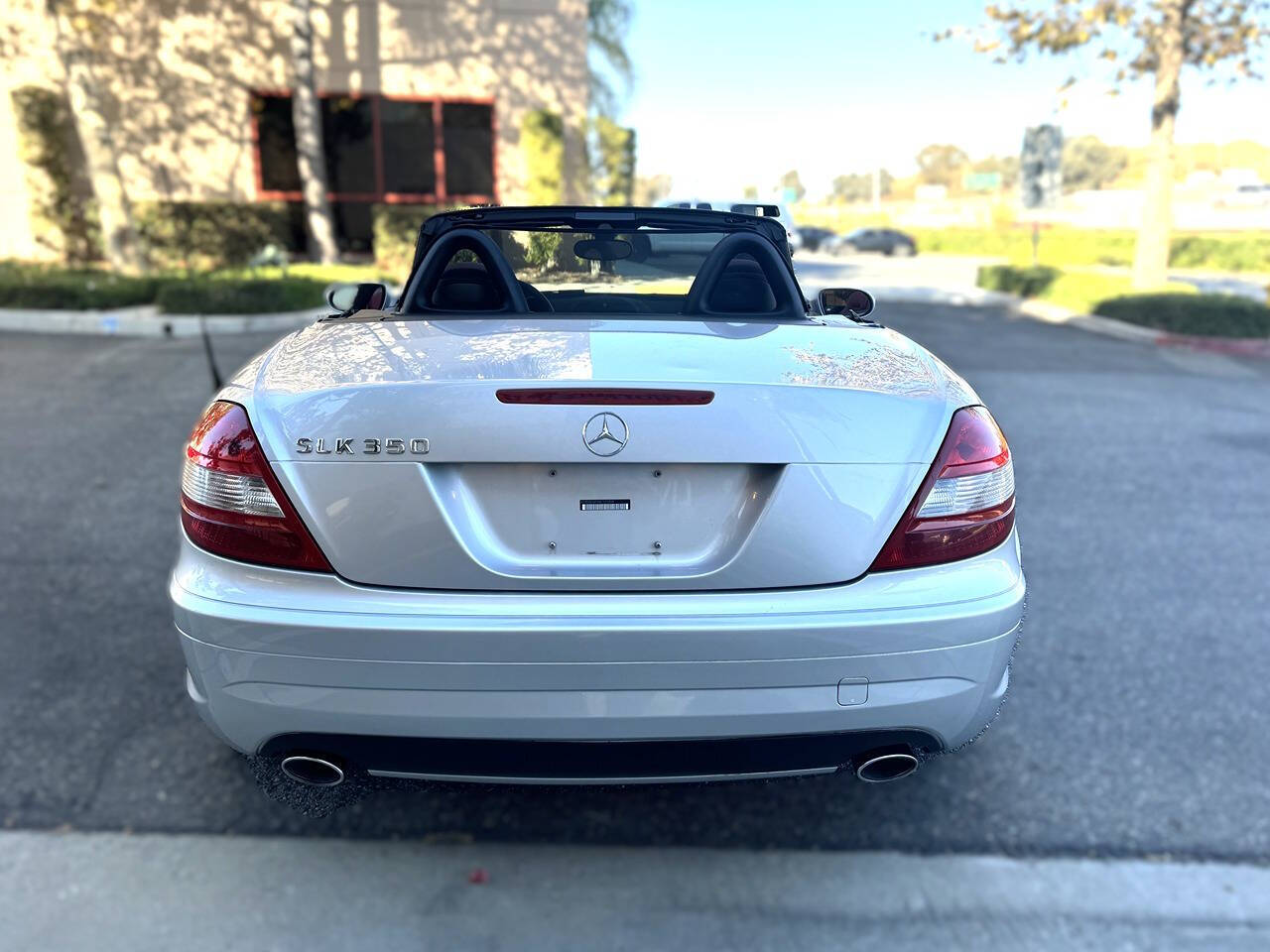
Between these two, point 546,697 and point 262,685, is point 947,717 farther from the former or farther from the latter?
point 262,685

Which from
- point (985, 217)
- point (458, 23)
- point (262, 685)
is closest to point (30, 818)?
point (262, 685)

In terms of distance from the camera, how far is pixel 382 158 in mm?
19734

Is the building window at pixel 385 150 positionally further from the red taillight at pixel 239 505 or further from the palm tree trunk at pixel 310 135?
the red taillight at pixel 239 505

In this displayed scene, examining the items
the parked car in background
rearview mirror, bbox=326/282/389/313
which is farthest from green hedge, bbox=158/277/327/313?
the parked car in background

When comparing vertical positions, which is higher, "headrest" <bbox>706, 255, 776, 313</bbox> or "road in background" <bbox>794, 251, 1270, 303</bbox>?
"headrest" <bbox>706, 255, 776, 313</bbox>

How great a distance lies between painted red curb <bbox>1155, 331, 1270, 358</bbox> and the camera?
1260 cm

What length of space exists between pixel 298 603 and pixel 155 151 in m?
19.3

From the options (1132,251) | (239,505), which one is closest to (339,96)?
(239,505)

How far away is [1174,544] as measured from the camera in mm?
5031

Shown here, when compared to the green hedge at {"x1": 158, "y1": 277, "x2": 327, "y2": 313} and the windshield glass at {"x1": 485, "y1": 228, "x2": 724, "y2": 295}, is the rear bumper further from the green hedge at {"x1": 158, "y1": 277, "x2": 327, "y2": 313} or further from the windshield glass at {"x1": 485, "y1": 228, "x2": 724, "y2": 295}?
the green hedge at {"x1": 158, "y1": 277, "x2": 327, "y2": 313}

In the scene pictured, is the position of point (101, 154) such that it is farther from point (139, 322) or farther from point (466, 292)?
point (466, 292)

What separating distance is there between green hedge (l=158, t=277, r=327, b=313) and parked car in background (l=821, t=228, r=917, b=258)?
40.2 m

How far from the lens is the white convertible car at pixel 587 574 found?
2.04m

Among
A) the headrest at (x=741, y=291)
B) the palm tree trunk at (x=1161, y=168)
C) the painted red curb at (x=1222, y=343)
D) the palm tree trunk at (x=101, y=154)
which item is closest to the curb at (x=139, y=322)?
the palm tree trunk at (x=101, y=154)
